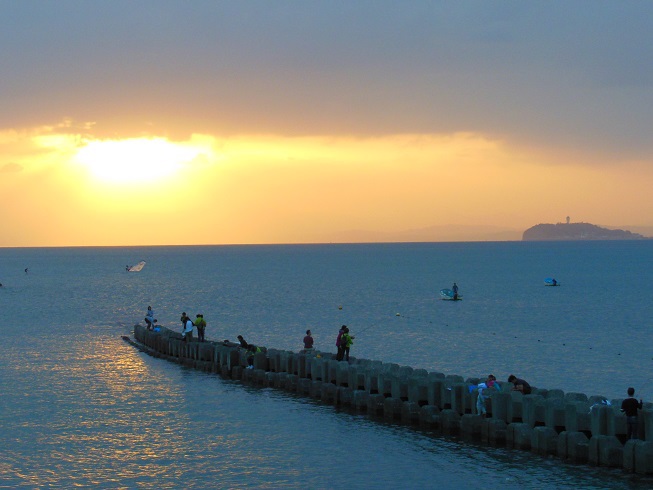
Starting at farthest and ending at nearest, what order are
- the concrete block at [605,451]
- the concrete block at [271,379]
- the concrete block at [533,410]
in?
the concrete block at [271,379] < the concrete block at [533,410] < the concrete block at [605,451]

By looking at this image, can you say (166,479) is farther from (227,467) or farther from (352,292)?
(352,292)

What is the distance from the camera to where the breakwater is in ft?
81.7

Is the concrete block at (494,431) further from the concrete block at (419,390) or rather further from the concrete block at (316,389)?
the concrete block at (316,389)

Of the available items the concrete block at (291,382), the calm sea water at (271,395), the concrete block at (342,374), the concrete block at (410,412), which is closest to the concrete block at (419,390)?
the concrete block at (410,412)

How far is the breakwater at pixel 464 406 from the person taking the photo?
81.7ft

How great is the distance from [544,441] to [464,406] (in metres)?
3.95

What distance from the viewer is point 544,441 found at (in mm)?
26188

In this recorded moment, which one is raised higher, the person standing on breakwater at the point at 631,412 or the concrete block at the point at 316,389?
the person standing on breakwater at the point at 631,412

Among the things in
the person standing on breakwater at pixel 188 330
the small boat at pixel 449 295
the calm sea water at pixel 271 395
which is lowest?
the calm sea water at pixel 271 395

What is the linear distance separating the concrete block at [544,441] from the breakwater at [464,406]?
0.03 m

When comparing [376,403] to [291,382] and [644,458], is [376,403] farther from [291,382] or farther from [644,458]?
[644,458]

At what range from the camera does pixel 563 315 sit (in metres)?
89.0

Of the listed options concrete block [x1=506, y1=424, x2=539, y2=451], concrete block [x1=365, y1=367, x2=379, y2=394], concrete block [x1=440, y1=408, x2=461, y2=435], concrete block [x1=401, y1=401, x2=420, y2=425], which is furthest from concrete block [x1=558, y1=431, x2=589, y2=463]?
concrete block [x1=365, y1=367, x2=379, y2=394]

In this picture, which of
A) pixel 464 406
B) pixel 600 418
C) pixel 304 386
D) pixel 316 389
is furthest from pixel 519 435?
pixel 304 386
